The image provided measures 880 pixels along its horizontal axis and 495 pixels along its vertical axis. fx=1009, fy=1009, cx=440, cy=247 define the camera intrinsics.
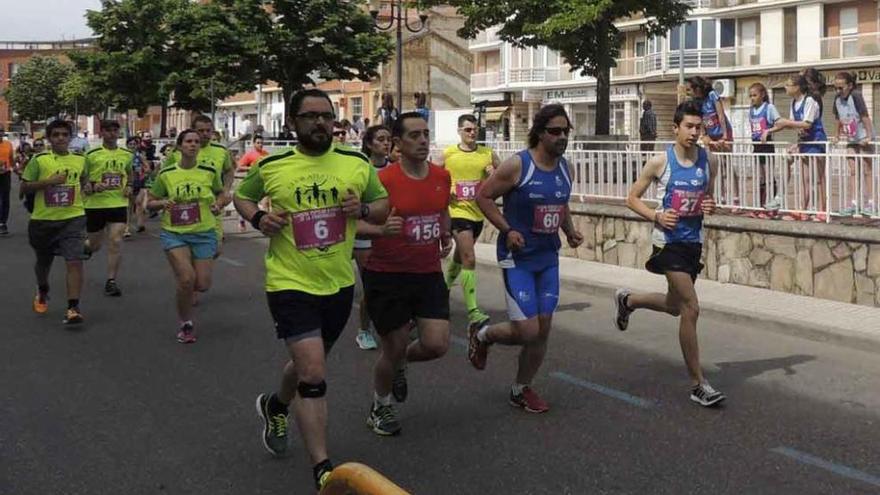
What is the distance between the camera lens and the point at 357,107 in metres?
67.5

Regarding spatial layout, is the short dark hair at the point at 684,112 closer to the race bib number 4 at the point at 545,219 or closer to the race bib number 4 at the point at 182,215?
the race bib number 4 at the point at 545,219

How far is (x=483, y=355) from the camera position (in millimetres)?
6664

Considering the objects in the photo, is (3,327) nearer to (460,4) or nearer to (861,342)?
(861,342)

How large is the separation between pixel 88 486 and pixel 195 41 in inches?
1391

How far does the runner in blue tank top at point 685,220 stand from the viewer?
6.48 metres

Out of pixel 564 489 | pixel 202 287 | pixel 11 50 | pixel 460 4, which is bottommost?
pixel 564 489

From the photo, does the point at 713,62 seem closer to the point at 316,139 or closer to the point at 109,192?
the point at 109,192

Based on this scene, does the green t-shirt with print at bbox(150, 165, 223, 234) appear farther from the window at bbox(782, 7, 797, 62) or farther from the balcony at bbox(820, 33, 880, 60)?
the window at bbox(782, 7, 797, 62)

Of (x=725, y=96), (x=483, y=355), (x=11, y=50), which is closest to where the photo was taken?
(x=483, y=355)

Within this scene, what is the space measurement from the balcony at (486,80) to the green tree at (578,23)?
41.1 metres

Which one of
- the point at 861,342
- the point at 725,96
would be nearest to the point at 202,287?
the point at 861,342

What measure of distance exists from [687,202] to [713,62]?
1964 inches

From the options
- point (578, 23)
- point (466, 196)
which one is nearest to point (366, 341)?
point (466, 196)

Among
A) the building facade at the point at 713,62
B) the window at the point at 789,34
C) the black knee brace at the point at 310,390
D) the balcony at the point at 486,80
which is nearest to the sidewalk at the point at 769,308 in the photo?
the black knee brace at the point at 310,390
